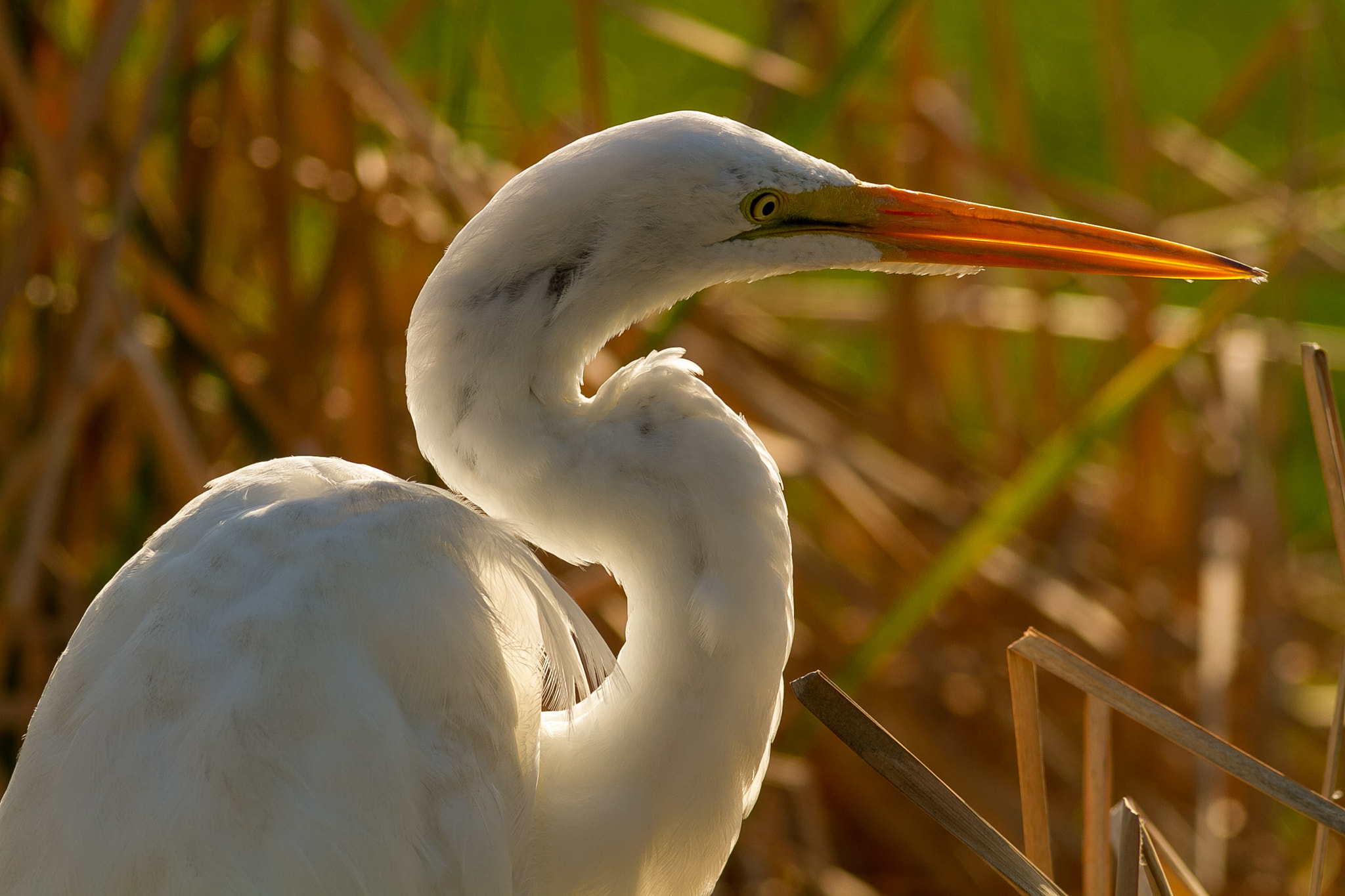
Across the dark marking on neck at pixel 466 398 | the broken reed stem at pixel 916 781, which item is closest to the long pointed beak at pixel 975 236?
the dark marking on neck at pixel 466 398

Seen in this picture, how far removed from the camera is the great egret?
1079mm

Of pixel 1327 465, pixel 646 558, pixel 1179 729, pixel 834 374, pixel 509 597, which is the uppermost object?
pixel 1327 465

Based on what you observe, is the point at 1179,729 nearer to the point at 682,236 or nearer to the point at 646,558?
the point at 646,558

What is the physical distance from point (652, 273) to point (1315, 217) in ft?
5.91

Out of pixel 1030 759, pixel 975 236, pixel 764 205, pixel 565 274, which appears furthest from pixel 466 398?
pixel 1030 759

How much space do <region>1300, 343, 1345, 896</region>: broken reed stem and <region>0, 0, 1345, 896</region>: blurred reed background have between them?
1.25 feet

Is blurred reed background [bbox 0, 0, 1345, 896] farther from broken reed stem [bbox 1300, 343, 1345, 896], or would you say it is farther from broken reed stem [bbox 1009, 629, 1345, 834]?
broken reed stem [bbox 1009, 629, 1345, 834]

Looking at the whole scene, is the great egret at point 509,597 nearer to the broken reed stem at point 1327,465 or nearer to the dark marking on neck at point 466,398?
the dark marking on neck at point 466,398

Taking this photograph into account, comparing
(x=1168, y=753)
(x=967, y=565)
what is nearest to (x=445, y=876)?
(x=967, y=565)

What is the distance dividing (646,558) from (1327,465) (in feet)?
2.04

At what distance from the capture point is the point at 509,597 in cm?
126

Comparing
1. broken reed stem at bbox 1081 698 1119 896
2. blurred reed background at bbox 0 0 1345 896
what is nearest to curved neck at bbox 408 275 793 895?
broken reed stem at bbox 1081 698 1119 896

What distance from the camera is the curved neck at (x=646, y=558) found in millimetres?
1160

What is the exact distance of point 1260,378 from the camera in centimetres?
267
